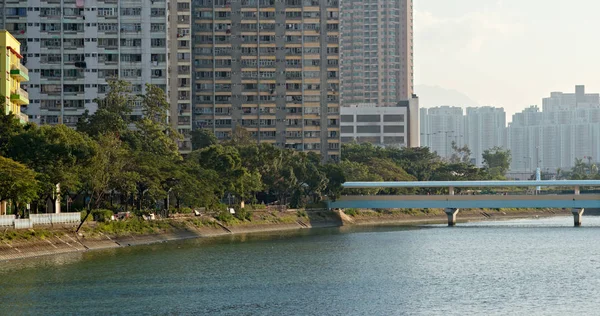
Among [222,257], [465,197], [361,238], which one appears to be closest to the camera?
[222,257]

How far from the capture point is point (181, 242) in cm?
11425

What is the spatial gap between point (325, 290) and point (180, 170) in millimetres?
56568

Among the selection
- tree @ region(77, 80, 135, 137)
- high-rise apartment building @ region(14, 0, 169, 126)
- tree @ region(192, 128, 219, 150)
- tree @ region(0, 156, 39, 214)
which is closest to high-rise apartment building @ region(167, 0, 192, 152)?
tree @ region(192, 128, 219, 150)

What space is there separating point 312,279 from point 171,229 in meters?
42.7

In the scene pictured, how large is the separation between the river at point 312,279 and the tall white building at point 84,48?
60233 millimetres

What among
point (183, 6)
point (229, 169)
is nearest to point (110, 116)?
point (229, 169)

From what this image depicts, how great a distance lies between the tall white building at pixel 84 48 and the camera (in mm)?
170750

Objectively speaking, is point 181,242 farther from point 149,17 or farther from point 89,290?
point 149,17

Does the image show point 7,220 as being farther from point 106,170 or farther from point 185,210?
point 185,210

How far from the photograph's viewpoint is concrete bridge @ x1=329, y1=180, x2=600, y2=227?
157 meters

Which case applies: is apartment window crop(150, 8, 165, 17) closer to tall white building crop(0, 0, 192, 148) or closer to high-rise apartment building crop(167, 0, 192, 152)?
tall white building crop(0, 0, 192, 148)

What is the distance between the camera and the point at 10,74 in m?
110

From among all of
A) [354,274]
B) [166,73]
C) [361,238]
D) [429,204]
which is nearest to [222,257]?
[354,274]

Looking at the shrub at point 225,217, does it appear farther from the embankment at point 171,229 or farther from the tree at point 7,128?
the tree at point 7,128
